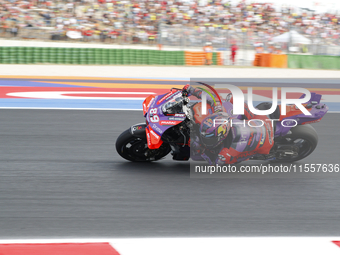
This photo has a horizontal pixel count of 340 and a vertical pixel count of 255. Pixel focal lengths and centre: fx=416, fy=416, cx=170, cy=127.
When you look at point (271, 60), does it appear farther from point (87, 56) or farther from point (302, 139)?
point (302, 139)

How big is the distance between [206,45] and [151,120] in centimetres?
1937

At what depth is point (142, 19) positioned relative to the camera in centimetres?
2591

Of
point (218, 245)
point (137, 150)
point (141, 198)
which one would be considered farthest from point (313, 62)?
point (218, 245)

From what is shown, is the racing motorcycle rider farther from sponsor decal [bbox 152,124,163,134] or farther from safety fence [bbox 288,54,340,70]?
safety fence [bbox 288,54,340,70]

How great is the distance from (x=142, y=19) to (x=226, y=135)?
2283 cm

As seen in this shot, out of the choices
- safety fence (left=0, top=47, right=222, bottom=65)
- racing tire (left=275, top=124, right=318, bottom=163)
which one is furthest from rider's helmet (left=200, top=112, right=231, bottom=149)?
safety fence (left=0, top=47, right=222, bottom=65)

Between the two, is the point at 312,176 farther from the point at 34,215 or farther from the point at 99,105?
the point at 99,105

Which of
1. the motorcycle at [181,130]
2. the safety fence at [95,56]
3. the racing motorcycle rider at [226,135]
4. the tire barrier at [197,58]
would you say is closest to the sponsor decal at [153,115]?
the motorcycle at [181,130]

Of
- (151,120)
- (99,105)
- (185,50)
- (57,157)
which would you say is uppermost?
(151,120)

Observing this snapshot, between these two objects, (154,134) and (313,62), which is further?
(313,62)

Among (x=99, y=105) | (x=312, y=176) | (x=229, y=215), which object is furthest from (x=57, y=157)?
(x=99, y=105)

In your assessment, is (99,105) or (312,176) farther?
(99,105)

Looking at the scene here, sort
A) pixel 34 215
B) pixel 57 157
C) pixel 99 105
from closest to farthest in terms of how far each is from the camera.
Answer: pixel 34 215 < pixel 57 157 < pixel 99 105

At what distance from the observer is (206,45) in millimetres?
22953
